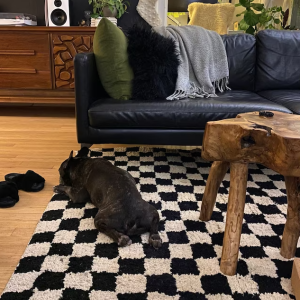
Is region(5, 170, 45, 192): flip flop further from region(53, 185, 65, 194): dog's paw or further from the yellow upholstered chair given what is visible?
the yellow upholstered chair

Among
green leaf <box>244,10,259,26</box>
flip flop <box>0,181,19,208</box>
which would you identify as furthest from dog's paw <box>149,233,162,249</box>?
green leaf <box>244,10,259,26</box>

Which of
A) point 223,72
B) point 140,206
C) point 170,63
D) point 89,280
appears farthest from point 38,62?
point 89,280

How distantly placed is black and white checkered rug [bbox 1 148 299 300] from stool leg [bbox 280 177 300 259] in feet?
0.15

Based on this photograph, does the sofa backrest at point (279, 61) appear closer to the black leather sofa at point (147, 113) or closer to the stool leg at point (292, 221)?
the black leather sofa at point (147, 113)

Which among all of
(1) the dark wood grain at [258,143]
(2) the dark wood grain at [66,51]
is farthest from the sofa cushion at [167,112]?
(2) the dark wood grain at [66,51]

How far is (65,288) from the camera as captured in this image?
44.6 inches

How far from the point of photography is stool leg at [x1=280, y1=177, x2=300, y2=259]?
1.31 m

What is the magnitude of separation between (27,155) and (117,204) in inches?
51.2

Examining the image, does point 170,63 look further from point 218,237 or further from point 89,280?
point 89,280

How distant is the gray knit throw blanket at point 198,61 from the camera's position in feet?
7.75

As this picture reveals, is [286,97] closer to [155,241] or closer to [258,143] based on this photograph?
[258,143]

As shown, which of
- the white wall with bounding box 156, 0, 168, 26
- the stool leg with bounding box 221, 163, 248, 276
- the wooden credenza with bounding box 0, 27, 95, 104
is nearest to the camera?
the stool leg with bounding box 221, 163, 248, 276

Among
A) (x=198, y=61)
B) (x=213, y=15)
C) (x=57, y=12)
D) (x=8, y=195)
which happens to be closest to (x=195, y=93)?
(x=198, y=61)

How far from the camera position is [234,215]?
3.94 ft
